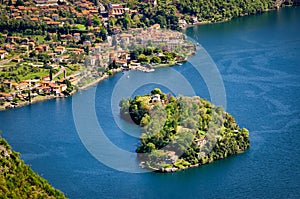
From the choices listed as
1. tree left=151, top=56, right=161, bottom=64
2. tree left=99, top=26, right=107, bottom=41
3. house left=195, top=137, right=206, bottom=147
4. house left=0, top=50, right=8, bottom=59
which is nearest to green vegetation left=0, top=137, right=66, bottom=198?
house left=195, top=137, right=206, bottom=147

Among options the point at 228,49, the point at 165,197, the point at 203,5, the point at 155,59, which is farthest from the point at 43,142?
the point at 203,5

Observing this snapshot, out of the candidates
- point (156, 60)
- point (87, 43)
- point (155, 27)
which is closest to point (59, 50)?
point (87, 43)

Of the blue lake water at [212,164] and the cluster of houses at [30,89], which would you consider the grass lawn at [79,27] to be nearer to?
the blue lake water at [212,164]

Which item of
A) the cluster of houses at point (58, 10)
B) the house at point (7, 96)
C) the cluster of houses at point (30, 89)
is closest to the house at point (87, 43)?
the cluster of houses at point (58, 10)

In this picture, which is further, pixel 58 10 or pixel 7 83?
pixel 58 10

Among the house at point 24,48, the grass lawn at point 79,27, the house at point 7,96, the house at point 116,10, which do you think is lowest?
the house at point 7,96

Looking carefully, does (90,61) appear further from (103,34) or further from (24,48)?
(103,34)

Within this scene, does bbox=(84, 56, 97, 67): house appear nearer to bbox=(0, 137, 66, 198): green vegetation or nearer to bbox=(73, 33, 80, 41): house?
bbox=(73, 33, 80, 41): house

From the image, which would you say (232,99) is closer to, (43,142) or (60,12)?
(43,142)
